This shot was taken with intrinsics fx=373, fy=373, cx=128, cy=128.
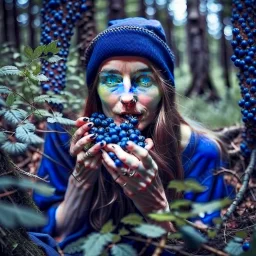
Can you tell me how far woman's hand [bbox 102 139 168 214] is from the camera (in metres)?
1.71

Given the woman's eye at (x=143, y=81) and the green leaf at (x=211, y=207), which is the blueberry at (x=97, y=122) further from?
the green leaf at (x=211, y=207)

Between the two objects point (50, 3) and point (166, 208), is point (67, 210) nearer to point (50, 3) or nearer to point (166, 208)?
point (166, 208)

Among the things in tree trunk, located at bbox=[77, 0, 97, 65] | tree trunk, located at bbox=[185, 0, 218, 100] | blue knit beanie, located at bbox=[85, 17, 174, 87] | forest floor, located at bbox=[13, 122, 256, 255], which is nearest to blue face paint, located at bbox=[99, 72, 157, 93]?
blue knit beanie, located at bbox=[85, 17, 174, 87]

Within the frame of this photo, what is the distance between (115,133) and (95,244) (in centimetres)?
90

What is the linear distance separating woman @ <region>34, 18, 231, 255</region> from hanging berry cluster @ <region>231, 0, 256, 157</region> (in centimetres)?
44

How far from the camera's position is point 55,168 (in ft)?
8.80

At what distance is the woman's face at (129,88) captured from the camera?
7.13 ft

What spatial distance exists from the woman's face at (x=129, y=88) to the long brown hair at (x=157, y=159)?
0.07 metres

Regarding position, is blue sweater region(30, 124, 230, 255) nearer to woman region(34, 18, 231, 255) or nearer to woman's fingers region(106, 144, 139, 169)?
woman region(34, 18, 231, 255)

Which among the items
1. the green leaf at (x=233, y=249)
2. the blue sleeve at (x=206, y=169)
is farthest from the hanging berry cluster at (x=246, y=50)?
the green leaf at (x=233, y=249)

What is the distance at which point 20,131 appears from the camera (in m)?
1.58

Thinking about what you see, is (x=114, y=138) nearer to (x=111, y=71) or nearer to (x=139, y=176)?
(x=139, y=176)

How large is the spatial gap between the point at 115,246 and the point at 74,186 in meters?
1.25

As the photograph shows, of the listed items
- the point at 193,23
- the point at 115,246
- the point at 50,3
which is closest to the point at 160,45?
the point at 50,3
